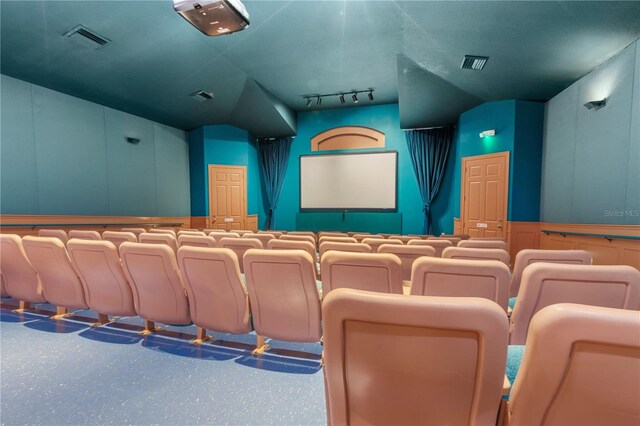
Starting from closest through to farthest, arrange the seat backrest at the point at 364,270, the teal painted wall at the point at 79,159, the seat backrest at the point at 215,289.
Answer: the seat backrest at the point at 364,270 < the seat backrest at the point at 215,289 < the teal painted wall at the point at 79,159

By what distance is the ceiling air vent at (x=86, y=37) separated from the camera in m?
3.84

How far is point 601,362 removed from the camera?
0.57 metres

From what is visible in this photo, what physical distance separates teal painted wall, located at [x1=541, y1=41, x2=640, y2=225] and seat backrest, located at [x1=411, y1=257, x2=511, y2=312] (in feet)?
11.9

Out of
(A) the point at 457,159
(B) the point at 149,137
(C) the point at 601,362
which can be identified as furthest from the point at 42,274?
(A) the point at 457,159

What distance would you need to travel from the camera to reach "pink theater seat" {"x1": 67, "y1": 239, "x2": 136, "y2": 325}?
1976mm

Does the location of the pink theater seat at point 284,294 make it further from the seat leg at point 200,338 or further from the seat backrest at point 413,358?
the seat backrest at point 413,358

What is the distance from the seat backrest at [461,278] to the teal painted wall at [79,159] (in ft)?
22.4

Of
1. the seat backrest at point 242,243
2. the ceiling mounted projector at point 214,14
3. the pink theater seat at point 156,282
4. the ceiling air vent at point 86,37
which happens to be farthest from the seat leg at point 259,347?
the ceiling air vent at point 86,37

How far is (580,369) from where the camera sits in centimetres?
58

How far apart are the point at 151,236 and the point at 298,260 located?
216 cm

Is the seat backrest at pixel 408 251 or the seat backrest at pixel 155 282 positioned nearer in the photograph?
the seat backrest at pixel 155 282

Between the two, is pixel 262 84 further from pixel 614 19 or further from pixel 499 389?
pixel 499 389

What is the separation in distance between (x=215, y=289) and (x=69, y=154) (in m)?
6.09

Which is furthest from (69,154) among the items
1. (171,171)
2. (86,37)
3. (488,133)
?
(488,133)
